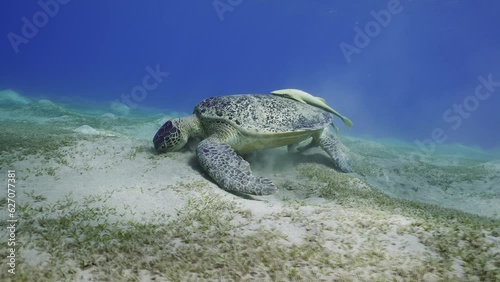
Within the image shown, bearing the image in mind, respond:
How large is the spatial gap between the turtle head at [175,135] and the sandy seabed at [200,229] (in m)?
0.31

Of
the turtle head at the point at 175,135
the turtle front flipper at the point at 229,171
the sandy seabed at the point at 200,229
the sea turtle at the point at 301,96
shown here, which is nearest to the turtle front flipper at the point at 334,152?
the sea turtle at the point at 301,96

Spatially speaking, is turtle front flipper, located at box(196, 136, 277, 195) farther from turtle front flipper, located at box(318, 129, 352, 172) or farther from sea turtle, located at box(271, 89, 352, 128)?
turtle front flipper, located at box(318, 129, 352, 172)

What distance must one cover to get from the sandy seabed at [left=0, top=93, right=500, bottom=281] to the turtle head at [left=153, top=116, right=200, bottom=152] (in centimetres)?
31

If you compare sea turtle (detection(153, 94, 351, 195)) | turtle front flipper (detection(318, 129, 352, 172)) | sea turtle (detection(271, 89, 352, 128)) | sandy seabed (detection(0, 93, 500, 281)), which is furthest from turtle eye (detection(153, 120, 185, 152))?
turtle front flipper (detection(318, 129, 352, 172))

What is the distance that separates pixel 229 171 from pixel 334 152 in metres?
3.70

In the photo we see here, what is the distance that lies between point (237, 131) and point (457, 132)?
1592 inches

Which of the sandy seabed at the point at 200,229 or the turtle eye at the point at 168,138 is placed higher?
the turtle eye at the point at 168,138

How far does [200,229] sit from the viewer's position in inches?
121

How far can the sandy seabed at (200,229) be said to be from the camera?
236 cm

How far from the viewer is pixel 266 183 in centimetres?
456

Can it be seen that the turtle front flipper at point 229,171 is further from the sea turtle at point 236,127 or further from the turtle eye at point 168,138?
the turtle eye at point 168,138

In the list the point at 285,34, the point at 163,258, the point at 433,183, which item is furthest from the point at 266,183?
the point at 285,34

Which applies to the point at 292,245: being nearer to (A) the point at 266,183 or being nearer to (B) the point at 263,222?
(B) the point at 263,222

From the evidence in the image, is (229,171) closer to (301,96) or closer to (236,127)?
(236,127)
